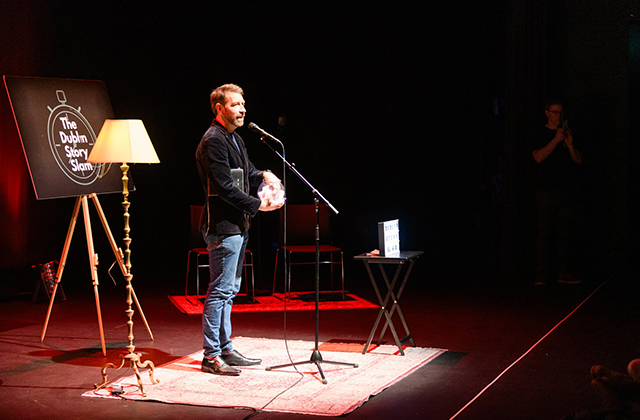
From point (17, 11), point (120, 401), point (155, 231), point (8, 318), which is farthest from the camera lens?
point (155, 231)

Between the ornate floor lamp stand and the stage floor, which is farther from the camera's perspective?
the ornate floor lamp stand

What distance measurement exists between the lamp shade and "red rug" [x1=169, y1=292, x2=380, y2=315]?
210cm

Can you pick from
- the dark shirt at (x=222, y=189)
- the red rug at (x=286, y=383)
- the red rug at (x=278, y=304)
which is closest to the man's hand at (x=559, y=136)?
the red rug at (x=278, y=304)

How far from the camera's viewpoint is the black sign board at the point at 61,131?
4.45 m

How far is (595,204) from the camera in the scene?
282 inches

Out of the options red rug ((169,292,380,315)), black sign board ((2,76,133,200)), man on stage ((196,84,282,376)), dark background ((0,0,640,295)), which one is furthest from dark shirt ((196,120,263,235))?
dark background ((0,0,640,295))

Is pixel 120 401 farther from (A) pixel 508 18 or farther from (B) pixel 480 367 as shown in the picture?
(A) pixel 508 18

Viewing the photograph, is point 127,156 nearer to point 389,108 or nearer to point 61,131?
point 61,131

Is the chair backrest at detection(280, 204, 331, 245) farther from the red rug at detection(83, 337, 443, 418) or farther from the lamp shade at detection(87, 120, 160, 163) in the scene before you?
the lamp shade at detection(87, 120, 160, 163)

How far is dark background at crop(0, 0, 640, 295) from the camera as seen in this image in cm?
709

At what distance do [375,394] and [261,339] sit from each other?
55.4 inches

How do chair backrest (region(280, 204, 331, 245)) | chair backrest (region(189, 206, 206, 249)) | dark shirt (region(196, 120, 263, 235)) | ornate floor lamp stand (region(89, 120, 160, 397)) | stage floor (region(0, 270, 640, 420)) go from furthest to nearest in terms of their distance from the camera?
chair backrest (region(280, 204, 331, 245))
chair backrest (region(189, 206, 206, 249))
dark shirt (region(196, 120, 263, 235))
ornate floor lamp stand (region(89, 120, 160, 397))
stage floor (region(0, 270, 640, 420))

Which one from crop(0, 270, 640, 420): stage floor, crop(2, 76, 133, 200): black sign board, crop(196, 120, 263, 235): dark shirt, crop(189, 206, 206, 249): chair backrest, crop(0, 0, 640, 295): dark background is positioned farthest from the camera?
crop(0, 0, 640, 295): dark background

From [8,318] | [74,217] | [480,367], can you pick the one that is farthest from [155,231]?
[480,367]
